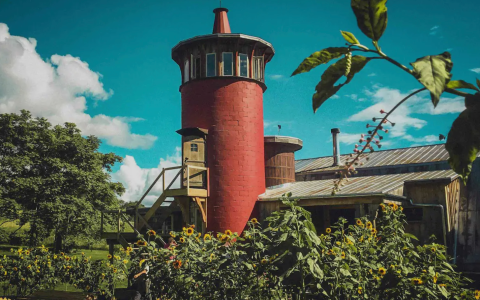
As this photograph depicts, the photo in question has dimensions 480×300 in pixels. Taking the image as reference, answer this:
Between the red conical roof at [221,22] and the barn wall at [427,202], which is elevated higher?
the red conical roof at [221,22]

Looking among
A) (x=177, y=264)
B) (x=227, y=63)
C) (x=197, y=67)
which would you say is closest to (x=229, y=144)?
(x=227, y=63)

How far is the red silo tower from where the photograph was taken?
62.7 feet

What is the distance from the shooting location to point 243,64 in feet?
66.0

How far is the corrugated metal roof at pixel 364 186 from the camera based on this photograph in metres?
16.4

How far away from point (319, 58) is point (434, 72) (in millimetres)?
405

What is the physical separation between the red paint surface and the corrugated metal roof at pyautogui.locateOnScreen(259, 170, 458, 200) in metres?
1.16

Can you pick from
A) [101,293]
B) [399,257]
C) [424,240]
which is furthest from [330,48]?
[424,240]

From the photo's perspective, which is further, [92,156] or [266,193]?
[92,156]

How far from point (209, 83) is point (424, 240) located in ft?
34.6

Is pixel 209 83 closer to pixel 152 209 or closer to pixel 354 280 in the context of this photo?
pixel 152 209

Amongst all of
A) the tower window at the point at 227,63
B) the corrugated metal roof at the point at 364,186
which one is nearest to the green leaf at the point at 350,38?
the corrugated metal roof at the point at 364,186

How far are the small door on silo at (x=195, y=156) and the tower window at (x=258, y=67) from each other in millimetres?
3856

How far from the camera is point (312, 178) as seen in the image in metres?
24.1

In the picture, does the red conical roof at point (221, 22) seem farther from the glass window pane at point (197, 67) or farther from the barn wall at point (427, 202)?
the barn wall at point (427, 202)
